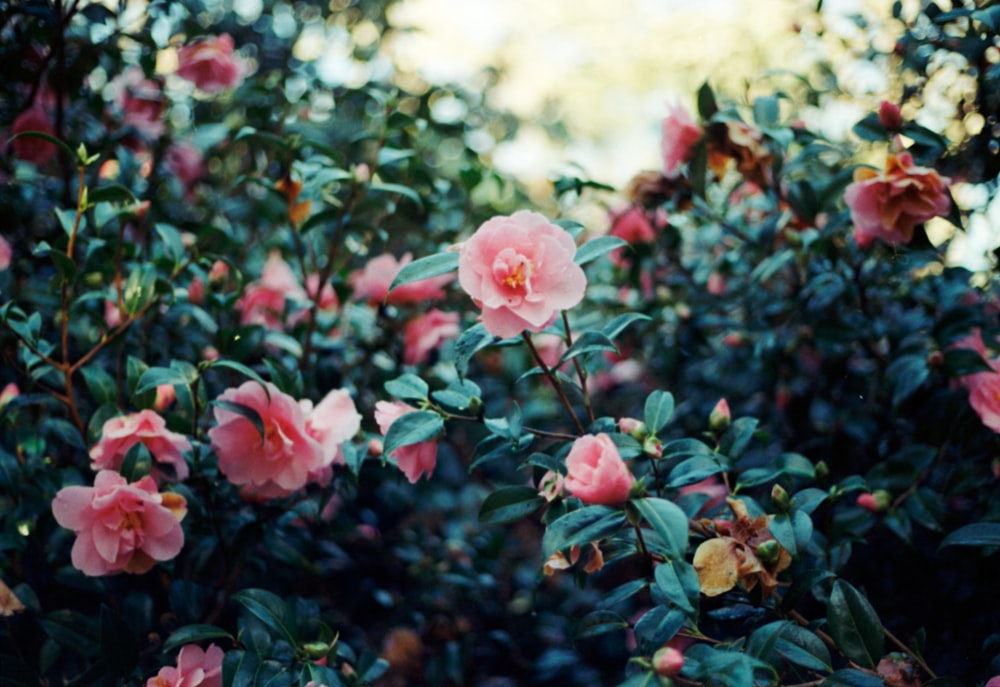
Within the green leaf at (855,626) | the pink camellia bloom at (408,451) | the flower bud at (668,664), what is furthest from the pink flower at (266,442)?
the green leaf at (855,626)

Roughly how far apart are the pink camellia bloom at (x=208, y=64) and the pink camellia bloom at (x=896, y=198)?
1.09 metres

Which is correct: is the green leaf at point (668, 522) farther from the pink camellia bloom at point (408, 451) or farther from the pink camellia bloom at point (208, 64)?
the pink camellia bloom at point (208, 64)

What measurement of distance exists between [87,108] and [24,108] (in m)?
0.22

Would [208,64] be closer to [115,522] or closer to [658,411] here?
[115,522]

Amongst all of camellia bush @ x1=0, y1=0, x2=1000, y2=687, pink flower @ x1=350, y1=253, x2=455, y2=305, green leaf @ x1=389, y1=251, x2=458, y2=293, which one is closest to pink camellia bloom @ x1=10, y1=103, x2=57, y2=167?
camellia bush @ x1=0, y1=0, x2=1000, y2=687

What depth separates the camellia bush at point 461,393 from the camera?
802 millimetres

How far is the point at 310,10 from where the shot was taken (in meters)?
1.91

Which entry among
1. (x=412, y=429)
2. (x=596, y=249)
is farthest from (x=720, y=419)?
Result: (x=412, y=429)

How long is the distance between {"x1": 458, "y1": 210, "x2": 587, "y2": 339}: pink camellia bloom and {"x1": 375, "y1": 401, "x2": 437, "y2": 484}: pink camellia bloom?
0.57ft

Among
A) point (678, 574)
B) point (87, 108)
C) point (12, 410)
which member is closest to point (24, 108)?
point (87, 108)

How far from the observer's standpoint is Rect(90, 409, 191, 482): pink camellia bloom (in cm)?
87

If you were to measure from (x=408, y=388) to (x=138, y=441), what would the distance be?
0.32 metres

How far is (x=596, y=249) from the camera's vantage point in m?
0.89

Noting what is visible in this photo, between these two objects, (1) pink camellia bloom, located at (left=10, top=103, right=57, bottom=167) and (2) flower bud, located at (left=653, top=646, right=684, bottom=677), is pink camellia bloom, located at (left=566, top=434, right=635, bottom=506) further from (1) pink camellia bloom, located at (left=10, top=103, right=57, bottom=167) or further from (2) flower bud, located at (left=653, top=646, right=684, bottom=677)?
(1) pink camellia bloom, located at (left=10, top=103, right=57, bottom=167)
